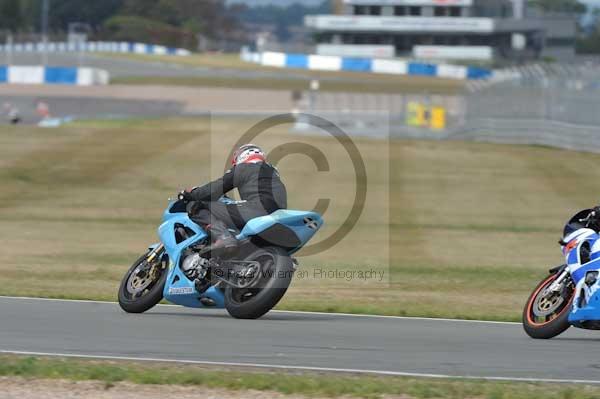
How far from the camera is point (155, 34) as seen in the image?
11162 centimetres

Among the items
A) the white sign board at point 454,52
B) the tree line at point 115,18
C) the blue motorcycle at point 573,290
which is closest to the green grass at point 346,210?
the blue motorcycle at point 573,290

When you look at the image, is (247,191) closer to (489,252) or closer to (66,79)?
(489,252)

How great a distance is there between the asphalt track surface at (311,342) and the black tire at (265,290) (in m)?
0.13

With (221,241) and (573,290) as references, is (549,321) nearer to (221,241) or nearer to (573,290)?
(573,290)

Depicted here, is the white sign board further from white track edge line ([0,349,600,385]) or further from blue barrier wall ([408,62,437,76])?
white track edge line ([0,349,600,385])

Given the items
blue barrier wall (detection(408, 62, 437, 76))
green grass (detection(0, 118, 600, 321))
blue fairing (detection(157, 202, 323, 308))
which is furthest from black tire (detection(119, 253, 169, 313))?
blue barrier wall (detection(408, 62, 437, 76))

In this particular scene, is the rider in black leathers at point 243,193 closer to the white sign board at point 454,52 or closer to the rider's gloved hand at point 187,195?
the rider's gloved hand at point 187,195

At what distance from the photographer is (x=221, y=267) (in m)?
10.1

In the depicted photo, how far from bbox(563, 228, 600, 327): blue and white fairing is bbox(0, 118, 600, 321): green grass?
2479 millimetres

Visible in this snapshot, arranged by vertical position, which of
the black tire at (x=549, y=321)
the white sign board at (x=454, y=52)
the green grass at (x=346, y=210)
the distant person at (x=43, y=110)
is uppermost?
the black tire at (x=549, y=321)

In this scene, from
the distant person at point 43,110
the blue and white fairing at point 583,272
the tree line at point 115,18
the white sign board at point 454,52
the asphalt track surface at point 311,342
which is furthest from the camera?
the white sign board at point 454,52

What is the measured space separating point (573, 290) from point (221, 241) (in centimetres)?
307

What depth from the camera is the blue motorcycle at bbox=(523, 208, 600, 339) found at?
8766 millimetres

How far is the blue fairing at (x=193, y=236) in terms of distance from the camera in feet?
31.9
